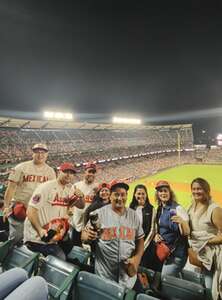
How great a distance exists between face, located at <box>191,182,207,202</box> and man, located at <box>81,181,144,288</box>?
1.53ft

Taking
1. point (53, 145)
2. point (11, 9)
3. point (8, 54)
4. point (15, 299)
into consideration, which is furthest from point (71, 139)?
point (15, 299)

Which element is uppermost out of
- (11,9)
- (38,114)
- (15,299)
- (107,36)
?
(11,9)

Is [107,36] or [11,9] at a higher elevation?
[11,9]

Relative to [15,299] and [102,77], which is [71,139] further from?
[15,299]

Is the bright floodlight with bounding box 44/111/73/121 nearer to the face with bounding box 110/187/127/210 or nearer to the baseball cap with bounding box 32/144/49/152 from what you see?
the baseball cap with bounding box 32/144/49/152

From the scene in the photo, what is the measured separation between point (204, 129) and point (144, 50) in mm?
771

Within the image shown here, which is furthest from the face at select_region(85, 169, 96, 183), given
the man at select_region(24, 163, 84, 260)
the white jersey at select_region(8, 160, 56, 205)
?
the white jersey at select_region(8, 160, 56, 205)

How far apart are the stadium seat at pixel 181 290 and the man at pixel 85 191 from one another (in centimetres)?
109

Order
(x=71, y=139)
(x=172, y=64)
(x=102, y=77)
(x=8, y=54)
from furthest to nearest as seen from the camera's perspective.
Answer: (x=71, y=139), (x=8, y=54), (x=102, y=77), (x=172, y=64)

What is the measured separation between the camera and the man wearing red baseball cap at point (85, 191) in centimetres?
236

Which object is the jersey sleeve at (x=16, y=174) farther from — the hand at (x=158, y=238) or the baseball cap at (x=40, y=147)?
the hand at (x=158, y=238)

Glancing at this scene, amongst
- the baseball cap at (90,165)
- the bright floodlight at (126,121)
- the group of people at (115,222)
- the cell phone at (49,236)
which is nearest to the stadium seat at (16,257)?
the group of people at (115,222)

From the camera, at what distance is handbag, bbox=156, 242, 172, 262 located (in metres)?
1.87

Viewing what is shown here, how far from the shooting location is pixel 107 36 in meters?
1.90
